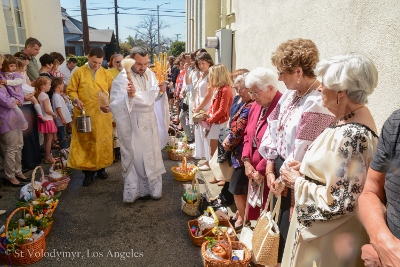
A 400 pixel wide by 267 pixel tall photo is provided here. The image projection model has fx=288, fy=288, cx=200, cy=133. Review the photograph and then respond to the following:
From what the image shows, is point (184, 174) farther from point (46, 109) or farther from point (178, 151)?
point (46, 109)

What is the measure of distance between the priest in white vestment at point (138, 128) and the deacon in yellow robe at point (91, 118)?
0.71 metres

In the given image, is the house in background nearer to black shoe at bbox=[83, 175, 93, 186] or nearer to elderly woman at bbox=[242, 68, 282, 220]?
black shoe at bbox=[83, 175, 93, 186]

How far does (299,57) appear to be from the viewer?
1930mm

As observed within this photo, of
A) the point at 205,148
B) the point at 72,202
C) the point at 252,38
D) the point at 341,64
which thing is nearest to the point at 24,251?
the point at 72,202

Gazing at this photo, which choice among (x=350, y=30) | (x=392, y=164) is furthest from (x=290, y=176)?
(x=350, y=30)

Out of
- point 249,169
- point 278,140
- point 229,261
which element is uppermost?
point 278,140

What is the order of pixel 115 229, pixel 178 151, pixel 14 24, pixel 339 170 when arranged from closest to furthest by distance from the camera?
pixel 339 170
pixel 115 229
pixel 178 151
pixel 14 24

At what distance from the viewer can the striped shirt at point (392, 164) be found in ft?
3.73

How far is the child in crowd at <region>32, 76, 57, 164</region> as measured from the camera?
5043mm

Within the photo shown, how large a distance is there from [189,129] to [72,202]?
11.8 feet

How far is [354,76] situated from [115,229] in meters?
2.86

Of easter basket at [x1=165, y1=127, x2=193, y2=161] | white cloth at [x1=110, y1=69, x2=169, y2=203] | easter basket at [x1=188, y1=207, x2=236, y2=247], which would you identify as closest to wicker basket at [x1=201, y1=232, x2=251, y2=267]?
easter basket at [x1=188, y1=207, x2=236, y2=247]

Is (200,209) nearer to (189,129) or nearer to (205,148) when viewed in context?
(205,148)

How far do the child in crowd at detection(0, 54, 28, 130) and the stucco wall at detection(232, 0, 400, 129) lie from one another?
149 inches
